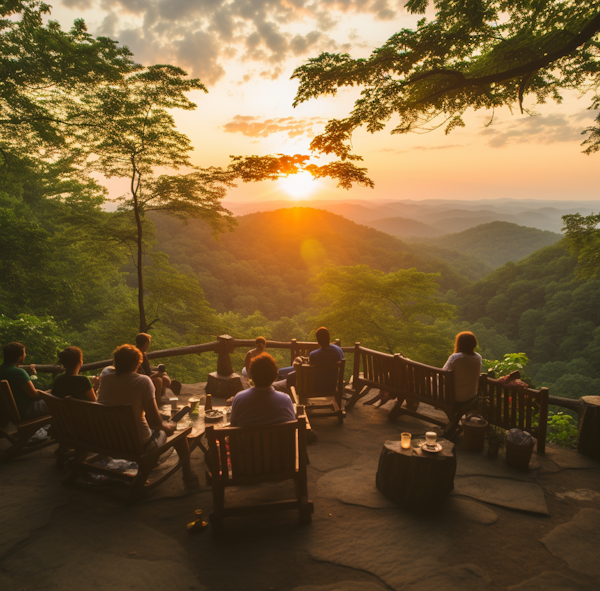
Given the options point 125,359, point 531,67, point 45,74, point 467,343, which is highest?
point 45,74

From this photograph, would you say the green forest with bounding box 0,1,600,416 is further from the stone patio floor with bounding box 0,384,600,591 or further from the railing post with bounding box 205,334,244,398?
the stone patio floor with bounding box 0,384,600,591

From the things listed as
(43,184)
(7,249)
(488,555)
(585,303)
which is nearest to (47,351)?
(7,249)

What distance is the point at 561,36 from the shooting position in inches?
262

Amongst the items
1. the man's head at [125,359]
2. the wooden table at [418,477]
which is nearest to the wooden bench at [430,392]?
the wooden table at [418,477]

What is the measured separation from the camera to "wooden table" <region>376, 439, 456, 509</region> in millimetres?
3189

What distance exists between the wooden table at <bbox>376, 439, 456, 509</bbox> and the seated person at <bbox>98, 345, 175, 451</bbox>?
210cm

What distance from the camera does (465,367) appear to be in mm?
4641

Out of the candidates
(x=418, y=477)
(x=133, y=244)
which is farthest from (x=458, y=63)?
(x=133, y=244)

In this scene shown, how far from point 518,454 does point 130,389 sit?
12.8ft

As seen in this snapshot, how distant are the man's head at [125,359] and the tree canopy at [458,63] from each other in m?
6.20

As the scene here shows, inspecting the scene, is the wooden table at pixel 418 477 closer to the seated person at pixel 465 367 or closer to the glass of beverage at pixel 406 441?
the glass of beverage at pixel 406 441

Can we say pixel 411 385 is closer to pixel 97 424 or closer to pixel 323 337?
pixel 323 337

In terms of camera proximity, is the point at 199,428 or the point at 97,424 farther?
the point at 199,428

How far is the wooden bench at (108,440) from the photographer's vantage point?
10.4 feet
